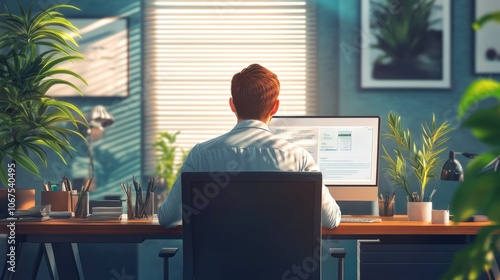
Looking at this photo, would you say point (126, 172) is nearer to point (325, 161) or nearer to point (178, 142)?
point (178, 142)

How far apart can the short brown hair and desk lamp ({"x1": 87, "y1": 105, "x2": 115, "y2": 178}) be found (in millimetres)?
2449

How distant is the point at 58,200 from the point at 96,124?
140 cm

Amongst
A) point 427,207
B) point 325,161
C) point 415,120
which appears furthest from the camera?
point 415,120

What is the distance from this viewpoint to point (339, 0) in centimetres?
475

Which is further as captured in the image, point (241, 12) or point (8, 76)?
point (241, 12)

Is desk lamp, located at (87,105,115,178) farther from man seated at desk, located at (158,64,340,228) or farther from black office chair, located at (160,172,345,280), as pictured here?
black office chair, located at (160,172,345,280)

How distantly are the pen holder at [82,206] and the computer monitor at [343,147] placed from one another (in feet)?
3.29

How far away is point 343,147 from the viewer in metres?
3.40

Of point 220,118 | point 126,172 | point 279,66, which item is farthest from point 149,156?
point 279,66

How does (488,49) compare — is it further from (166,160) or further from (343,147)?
(166,160)

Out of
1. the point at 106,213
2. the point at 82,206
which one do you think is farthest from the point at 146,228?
the point at 82,206

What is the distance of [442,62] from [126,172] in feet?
7.65

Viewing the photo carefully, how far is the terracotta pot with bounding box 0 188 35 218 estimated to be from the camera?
3.22 m

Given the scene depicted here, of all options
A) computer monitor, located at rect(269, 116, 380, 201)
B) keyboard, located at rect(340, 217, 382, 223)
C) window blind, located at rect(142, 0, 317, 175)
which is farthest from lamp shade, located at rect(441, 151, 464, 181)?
window blind, located at rect(142, 0, 317, 175)
